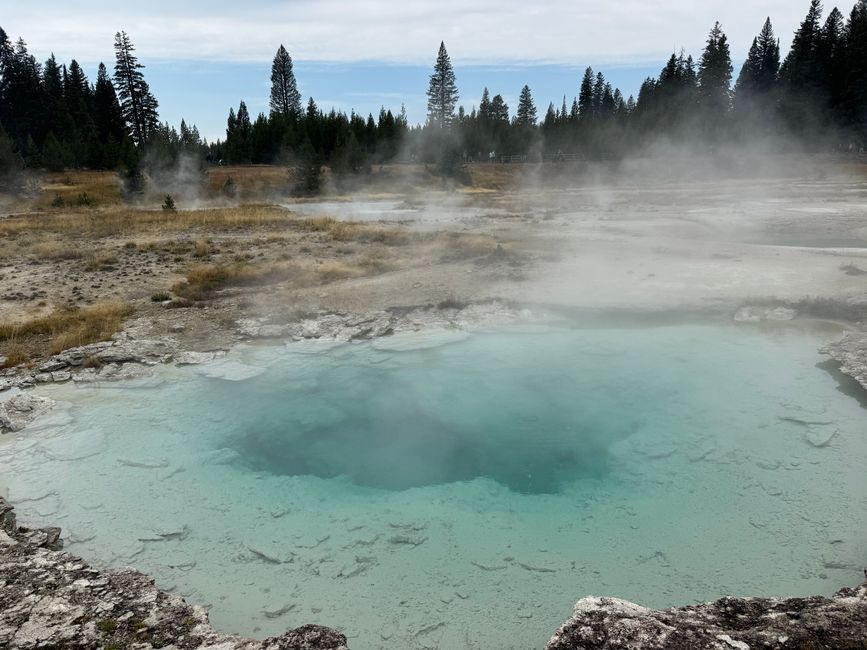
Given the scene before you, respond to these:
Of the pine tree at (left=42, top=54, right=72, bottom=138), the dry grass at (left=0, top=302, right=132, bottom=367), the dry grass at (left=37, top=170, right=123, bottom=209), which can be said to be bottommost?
the dry grass at (left=0, top=302, right=132, bottom=367)

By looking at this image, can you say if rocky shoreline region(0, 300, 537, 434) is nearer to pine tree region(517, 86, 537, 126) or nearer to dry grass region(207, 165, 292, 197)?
dry grass region(207, 165, 292, 197)

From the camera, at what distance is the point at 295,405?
26.4ft

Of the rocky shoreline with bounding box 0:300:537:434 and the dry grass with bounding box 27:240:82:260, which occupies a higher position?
the dry grass with bounding box 27:240:82:260

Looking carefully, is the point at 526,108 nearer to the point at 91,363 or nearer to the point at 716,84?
the point at 716,84

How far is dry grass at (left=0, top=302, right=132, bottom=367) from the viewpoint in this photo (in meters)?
9.60

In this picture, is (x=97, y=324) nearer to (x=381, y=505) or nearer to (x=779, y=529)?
(x=381, y=505)

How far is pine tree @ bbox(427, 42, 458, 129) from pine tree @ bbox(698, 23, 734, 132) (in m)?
25.3

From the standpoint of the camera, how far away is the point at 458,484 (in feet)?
19.9

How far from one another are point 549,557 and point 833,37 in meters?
67.6

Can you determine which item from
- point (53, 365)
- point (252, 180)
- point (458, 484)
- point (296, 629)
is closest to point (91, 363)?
point (53, 365)

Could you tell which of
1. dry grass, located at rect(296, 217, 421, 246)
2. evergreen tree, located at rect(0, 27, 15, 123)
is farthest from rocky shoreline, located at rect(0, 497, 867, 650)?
evergreen tree, located at rect(0, 27, 15, 123)

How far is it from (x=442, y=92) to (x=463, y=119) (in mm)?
3945

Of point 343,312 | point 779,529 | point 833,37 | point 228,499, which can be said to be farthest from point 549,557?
point 833,37

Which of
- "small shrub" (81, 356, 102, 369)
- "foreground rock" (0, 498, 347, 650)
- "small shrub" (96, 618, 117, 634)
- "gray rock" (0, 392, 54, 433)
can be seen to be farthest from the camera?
"small shrub" (81, 356, 102, 369)
